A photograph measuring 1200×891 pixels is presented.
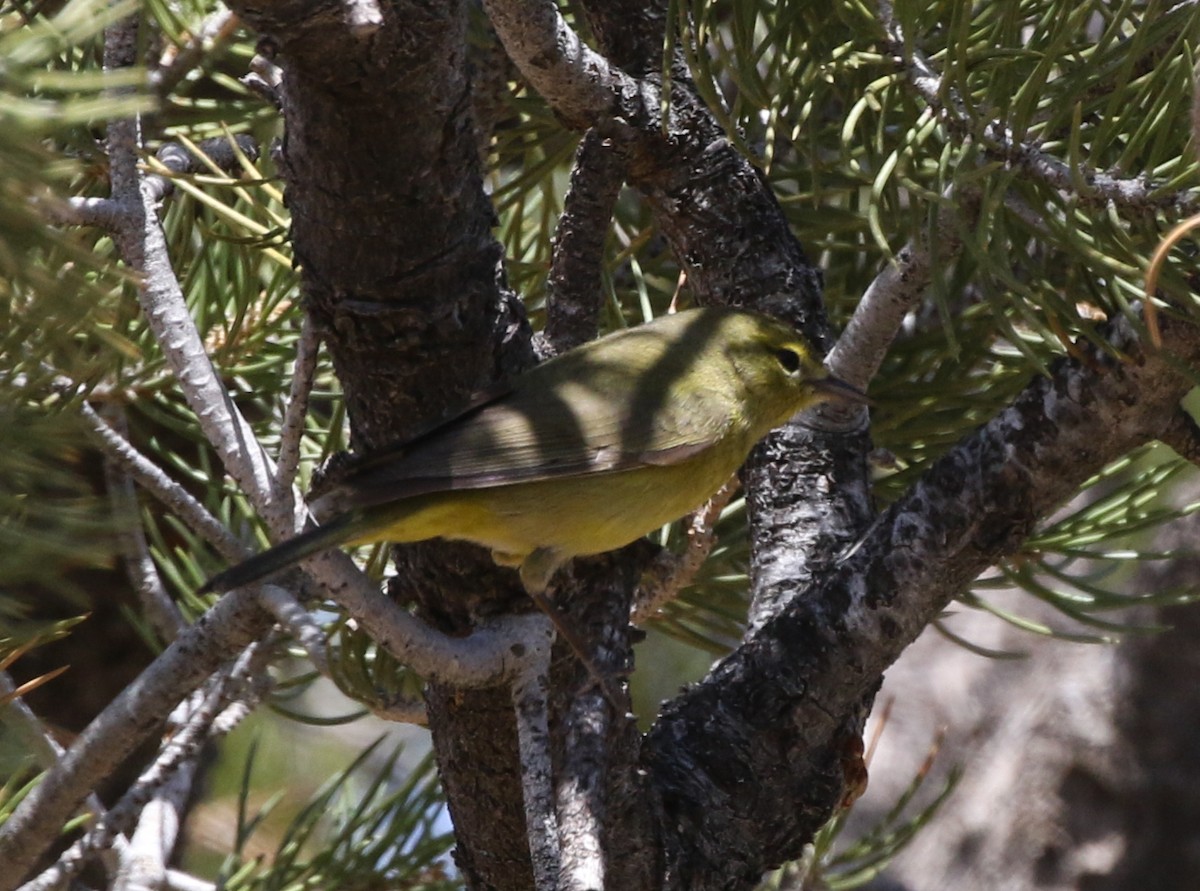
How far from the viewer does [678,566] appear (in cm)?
224

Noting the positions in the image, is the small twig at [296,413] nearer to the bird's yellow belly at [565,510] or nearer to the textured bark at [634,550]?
the textured bark at [634,550]

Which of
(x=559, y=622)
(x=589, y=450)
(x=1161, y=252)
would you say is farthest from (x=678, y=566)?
(x=1161, y=252)

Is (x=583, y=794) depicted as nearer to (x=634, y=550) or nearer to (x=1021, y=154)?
(x=634, y=550)

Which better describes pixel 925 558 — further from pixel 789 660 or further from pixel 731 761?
pixel 731 761

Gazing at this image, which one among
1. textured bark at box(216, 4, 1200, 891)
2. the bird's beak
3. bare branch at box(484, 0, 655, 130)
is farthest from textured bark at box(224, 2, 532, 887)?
the bird's beak

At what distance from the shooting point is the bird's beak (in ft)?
6.70

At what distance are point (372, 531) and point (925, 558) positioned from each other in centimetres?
73

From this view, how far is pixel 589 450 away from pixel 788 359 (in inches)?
14.6

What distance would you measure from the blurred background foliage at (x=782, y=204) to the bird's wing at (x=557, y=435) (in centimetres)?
18

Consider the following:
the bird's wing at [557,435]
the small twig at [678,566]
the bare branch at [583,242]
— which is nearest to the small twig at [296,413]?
the bird's wing at [557,435]

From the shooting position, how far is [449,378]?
162cm

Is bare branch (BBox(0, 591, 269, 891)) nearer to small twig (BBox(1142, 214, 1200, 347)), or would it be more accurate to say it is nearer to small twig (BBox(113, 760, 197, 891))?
small twig (BBox(113, 760, 197, 891))

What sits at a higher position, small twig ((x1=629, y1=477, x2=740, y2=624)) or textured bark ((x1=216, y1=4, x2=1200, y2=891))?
small twig ((x1=629, y1=477, x2=740, y2=624))

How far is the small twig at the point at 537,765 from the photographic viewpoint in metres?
1.47
